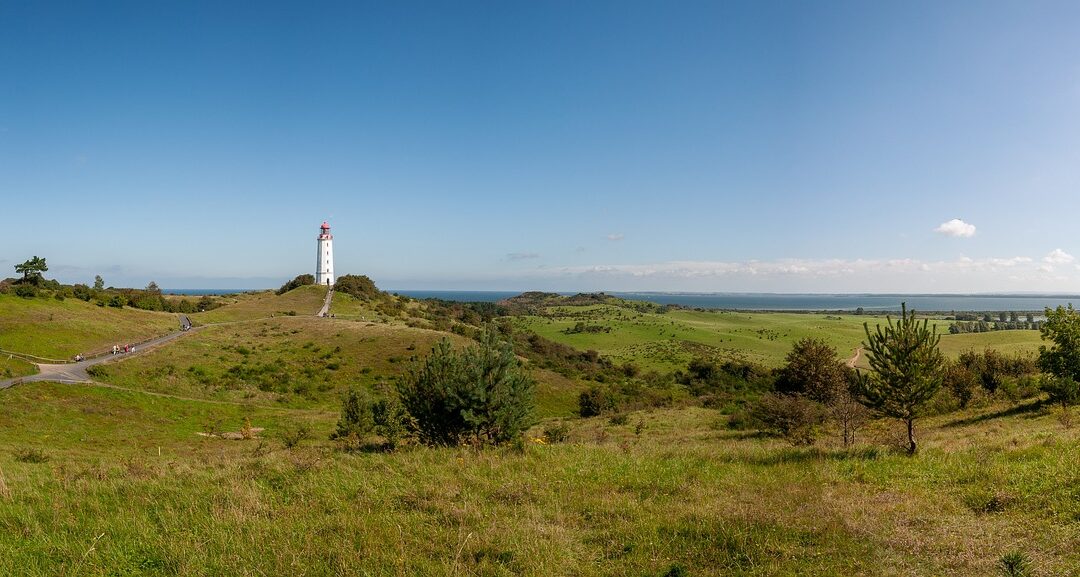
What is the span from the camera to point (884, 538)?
687 centimetres

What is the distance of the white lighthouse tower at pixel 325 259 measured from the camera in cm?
10219

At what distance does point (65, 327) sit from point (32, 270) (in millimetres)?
25049

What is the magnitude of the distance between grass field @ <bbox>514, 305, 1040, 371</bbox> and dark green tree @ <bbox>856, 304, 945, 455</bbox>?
6418cm

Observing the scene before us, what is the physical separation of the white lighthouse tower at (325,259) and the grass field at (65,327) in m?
Result: 42.6

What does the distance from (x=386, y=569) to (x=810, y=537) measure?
18.7 feet

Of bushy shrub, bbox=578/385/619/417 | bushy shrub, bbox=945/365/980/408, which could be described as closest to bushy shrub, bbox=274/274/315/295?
bushy shrub, bbox=578/385/619/417

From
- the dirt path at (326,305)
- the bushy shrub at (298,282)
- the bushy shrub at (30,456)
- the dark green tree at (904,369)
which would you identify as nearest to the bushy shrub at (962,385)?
the dark green tree at (904,369)

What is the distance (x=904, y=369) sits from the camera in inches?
561

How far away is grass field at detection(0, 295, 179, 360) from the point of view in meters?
41.8

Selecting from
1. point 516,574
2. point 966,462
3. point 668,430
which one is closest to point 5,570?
point 516,574

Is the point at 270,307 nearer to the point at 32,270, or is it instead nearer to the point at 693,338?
the point at 32,270

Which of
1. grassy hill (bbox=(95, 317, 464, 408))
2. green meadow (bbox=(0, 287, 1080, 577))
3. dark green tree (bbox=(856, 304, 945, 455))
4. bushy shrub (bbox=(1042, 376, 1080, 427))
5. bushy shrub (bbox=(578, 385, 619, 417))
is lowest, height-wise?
bushy shrub (bbox=(578, 385, 619, 417))

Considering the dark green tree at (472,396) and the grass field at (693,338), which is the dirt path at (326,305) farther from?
the dark green tree at (472,396)

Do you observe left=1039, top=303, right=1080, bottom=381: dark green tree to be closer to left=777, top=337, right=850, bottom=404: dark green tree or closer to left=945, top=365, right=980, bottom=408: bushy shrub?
left=945, top=365, right=980, bottom=408: bushy shrub
